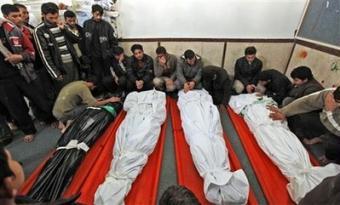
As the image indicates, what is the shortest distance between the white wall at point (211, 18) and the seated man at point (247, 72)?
0.52 meters

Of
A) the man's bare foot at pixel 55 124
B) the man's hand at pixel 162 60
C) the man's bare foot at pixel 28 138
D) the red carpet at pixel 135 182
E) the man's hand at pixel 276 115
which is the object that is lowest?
the man's bare foot at pixel 55 124

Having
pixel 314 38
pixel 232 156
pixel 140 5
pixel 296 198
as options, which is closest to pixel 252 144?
pixel 232 156

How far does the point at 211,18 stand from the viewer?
10.3 ft

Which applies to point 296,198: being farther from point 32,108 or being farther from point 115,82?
point 32,108

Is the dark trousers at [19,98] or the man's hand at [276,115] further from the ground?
the dark trousers at [19,98]

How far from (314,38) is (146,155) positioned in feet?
8.43

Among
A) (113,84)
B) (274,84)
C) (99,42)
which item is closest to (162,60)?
(113,84)

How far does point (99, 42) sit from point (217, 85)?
1.70m

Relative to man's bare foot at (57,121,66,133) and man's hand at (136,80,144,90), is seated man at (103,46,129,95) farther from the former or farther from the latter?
man's bare foot at (57,121,66,133)

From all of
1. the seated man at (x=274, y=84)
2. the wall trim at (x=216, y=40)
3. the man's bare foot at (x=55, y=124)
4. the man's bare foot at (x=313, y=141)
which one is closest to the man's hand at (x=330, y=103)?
the man's bare foot at (x=313, y=141)

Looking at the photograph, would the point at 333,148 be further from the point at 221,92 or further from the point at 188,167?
the point at 221,92

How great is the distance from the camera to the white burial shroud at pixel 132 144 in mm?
1425

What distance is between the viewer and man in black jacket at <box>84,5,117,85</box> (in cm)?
286

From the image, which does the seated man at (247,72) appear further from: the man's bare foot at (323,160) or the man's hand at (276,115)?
the man's bare foot at (323,160)
